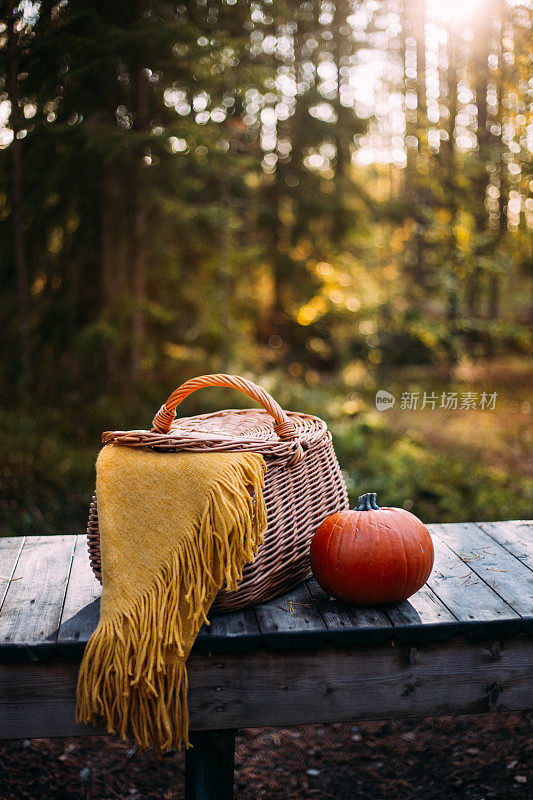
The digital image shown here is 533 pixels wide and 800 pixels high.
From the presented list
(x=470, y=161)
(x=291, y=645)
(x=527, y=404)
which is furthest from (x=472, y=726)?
(x=470, y=161)

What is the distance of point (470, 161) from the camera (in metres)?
9.35

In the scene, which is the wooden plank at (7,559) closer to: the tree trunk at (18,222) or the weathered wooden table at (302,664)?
the weathered wooden table at (302,664)

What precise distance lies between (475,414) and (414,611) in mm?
6379

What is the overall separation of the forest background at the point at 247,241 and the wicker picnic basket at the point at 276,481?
233cm

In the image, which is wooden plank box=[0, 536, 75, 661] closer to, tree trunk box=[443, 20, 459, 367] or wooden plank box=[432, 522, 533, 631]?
wooden plank box=[432, 522, 533, 631]

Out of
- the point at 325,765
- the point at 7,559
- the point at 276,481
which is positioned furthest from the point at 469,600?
the point at 7,559

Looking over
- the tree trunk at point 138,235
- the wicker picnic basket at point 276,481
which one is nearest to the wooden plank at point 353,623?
the wicker picnic basket at point 276,481

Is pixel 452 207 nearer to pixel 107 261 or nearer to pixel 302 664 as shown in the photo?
pixel 107 261

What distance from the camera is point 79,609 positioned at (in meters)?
2.07

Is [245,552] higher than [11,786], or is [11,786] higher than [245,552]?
[245,552]

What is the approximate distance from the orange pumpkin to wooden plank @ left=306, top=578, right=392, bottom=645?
0.03 m

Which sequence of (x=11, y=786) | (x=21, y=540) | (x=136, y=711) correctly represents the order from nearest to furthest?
(x=136, y=711) < (x=11, y=786) < (x=21, y=540)

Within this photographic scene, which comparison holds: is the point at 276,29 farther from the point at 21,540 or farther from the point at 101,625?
the point at 101,625

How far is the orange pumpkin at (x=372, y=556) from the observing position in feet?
6.40
